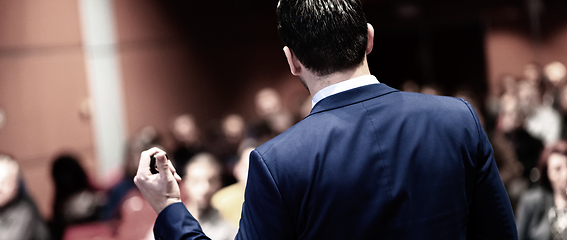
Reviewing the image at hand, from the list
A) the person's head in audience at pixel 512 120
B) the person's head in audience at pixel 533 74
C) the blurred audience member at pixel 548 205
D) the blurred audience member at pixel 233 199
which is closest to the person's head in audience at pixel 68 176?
the blurred audience member at pixel 233 199

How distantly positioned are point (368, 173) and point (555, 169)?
250 cm

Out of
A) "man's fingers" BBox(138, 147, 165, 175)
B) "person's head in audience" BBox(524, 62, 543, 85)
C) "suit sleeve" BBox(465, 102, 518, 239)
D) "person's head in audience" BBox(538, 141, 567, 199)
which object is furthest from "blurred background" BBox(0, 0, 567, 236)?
"suit sleeve" BBox(465, 102, 518, 239)

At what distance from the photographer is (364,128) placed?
865mm

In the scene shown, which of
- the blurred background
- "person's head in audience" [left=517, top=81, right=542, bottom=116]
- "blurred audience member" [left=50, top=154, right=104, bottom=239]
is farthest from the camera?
"person's head in audience" [left=517, top=81, right=542, bottom=116]

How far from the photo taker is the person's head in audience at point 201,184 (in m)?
3.20

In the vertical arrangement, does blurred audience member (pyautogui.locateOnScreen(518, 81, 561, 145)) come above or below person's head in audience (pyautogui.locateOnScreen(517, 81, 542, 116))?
below

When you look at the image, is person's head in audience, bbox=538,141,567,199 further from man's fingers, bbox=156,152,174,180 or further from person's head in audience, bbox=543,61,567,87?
person's head in audience, bbox=543,61,567,87

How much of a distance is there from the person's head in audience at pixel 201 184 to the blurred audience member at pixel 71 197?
76 centimetres

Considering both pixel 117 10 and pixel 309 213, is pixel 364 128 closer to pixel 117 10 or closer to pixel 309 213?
pixel 309 213

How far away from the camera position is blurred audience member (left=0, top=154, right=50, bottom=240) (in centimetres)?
302

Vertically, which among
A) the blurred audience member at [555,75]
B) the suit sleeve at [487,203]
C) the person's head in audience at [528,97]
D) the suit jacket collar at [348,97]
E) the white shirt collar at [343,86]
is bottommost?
the person's head in audience at [528,97]

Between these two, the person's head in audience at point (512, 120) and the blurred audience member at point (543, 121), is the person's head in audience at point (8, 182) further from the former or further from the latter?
the blurred audience member at point (543, 121)

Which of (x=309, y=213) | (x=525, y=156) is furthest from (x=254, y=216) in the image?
(x=525, y=156)

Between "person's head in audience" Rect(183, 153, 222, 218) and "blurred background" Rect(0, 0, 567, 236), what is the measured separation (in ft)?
4.37
